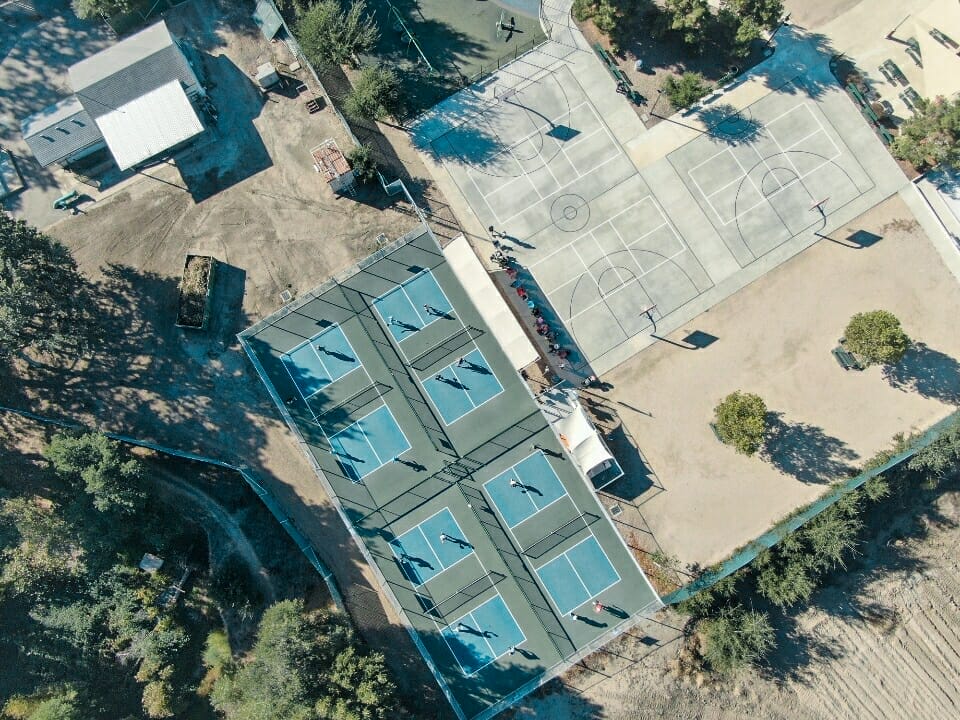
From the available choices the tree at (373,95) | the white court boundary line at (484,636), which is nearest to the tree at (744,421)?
the white court boundary line at (484,636)

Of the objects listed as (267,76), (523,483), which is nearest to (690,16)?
(267,76)

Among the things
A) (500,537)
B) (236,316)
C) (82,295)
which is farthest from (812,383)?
(82,295)

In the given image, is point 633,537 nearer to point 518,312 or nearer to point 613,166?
point 518,312

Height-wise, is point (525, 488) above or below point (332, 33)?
below

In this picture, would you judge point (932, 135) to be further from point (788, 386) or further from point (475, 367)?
point (475, 367)

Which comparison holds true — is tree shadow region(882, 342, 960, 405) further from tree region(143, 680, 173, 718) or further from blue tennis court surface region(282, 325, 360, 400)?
tree region(143, 680, 173, 718)

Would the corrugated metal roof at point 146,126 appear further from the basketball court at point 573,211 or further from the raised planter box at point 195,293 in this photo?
the basketball court at point 573,211
